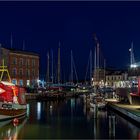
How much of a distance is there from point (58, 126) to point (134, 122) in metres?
8.70

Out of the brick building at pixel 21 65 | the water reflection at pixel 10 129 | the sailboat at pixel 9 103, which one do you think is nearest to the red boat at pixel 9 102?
the sailboat at pixel 9 103

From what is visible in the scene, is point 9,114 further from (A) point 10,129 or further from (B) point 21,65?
(B) point 21,65

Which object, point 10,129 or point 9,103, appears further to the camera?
point 9,103

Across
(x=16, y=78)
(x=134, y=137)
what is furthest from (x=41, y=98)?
(x=134, y=137)

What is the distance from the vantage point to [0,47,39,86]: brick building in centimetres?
11388

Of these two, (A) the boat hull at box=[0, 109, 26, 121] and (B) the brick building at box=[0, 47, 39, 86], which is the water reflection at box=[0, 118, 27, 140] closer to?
(A) the boat hull at box=[0, 109, 26, 121]

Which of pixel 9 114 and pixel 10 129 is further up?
pixel 9 114

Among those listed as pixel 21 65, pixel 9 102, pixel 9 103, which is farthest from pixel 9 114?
pixel 21 65

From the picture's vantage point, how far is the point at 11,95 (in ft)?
151

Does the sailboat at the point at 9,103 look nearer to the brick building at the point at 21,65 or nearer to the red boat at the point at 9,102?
the red boat at the point at 9,102

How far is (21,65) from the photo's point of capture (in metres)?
120

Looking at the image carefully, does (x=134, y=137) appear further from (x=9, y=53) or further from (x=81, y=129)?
(x=9, y=53)

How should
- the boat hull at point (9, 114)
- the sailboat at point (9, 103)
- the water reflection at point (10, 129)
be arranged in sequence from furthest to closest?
the sailboat at point (9, 103), the boat hull at point (9, 114), the water reflection at point (10, 129)

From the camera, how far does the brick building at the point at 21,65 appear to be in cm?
11388
